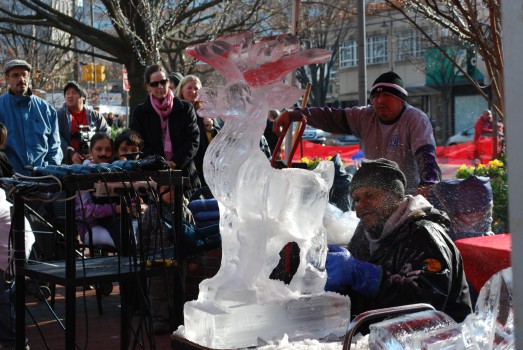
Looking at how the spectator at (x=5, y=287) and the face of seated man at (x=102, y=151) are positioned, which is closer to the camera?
the spectator at (x=5, y=287)

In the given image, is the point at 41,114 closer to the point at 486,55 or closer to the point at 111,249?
the point at 111,249

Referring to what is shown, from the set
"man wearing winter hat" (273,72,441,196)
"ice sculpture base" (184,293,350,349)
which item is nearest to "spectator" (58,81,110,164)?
"man wearing winter hat" (273,72,441,196)

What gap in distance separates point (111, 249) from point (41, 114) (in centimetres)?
184

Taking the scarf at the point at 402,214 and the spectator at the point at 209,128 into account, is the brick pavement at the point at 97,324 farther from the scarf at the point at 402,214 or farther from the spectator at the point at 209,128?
the scarf at the point at 402,214

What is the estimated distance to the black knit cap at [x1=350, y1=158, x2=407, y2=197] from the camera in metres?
3.38

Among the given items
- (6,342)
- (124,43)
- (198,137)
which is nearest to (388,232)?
(6,342)

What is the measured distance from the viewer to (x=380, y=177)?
3379 mm

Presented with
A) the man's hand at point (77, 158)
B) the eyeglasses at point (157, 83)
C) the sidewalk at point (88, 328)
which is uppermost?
the eyeglasses at point (157, 83)

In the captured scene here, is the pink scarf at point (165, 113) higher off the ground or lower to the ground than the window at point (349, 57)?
lower

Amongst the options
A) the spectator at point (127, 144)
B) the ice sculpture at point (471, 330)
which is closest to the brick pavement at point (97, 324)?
the spectator at point (127, 144)

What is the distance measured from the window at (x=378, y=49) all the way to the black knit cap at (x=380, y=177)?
1843 inches

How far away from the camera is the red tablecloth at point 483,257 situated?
4.12m

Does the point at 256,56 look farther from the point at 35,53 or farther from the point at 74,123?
the point at 35,53

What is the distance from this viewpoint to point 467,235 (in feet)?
16.5
